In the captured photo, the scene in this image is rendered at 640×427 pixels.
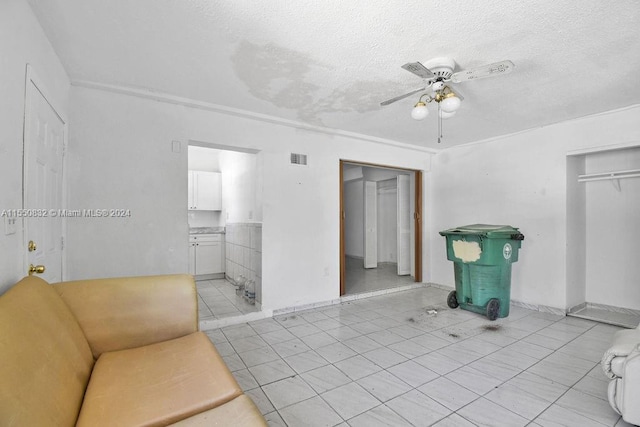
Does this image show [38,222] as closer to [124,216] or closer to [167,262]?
[124,216]

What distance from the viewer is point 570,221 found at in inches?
143

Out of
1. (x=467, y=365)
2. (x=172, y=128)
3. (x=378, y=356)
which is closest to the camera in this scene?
(x=467, y=365)

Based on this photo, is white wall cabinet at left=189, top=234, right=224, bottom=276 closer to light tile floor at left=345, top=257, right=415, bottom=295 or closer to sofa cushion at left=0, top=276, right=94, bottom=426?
light tile floor at left=345, top=257, right=415, bottom=295

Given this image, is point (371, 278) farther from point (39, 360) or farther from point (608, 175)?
point (39, 360)

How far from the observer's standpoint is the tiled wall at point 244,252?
12.0 feet

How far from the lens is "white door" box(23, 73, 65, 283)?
1660 millimetres

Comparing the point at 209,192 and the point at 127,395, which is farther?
the point at 209,192

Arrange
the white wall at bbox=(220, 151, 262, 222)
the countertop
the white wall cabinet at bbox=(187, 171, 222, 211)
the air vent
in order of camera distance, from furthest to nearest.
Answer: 1. the white wall cabinet at bbox=(187, 171, 222, 211)
2. the countertop
3. the white wall at bbox=(220, 151, 262, 222)
4. the air vent

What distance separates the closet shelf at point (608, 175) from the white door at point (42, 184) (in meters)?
5.42

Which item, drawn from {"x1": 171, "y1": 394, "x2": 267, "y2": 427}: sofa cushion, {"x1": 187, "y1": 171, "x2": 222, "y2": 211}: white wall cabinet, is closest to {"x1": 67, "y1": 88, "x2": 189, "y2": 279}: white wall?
{"x1": 171, "y1": 394, "x2": 267, "y2": 427}: sofa cushion

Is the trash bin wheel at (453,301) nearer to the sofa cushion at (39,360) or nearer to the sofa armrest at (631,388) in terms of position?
the sofa armrest at (631,388)

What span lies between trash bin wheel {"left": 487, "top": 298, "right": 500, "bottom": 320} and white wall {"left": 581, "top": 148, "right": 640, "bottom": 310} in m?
1.57

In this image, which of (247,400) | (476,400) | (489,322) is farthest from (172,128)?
(489,322)

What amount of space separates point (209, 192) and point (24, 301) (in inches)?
195
